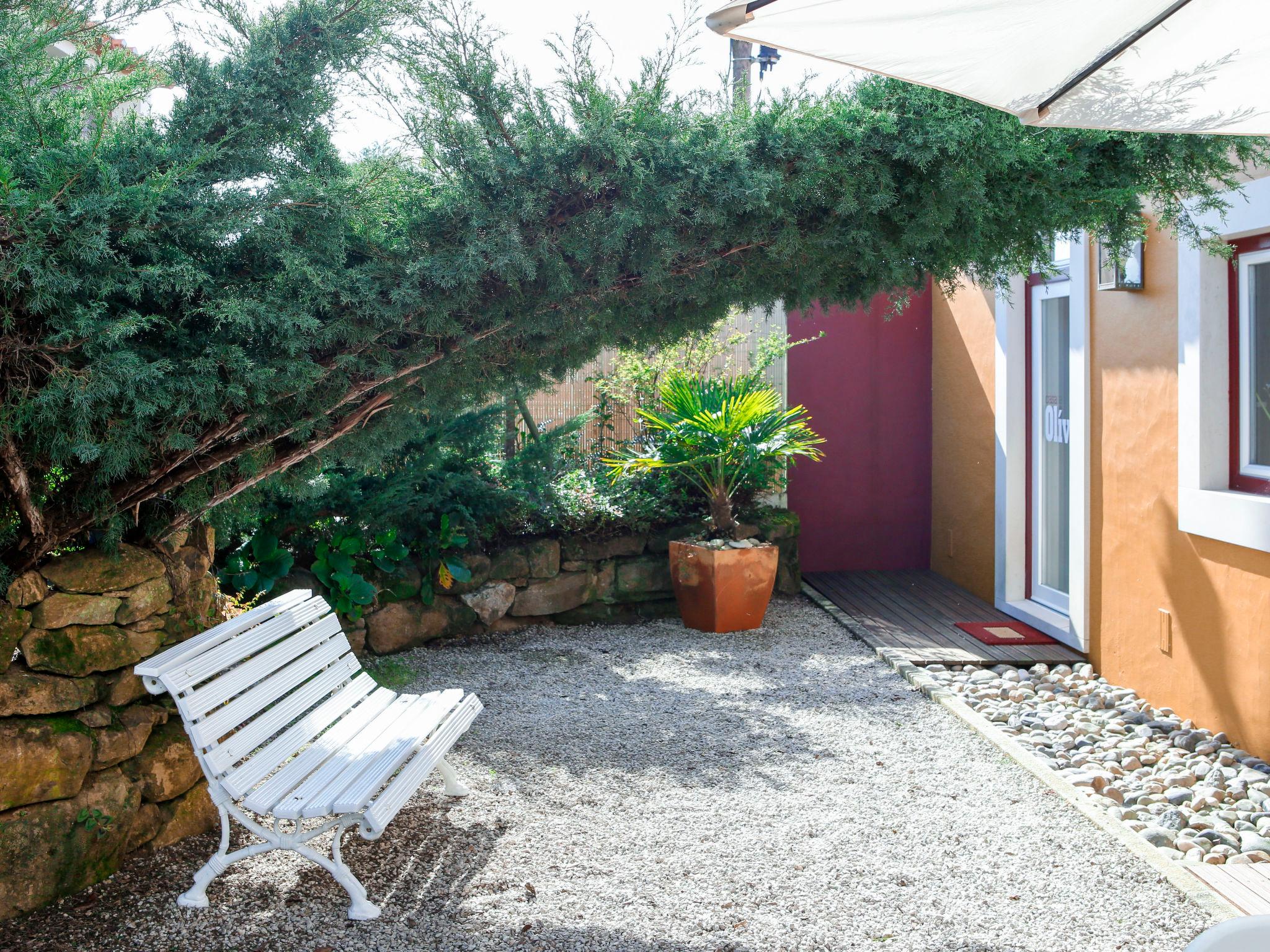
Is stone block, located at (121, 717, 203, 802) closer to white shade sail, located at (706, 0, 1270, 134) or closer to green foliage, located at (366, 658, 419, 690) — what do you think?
green foliage, located at (366, 658, 419, 690)

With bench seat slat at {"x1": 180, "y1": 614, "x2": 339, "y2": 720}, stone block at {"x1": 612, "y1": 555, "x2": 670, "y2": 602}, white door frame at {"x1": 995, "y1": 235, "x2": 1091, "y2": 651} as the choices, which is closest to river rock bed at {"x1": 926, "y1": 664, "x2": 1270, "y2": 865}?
white door frame at {"x1": 995, "y1": 235, "x2": 1091, "y2": 651}

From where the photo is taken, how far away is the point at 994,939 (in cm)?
277

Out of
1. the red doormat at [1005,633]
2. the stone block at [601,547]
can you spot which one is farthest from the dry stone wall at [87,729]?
the red doormat at [1005,633]

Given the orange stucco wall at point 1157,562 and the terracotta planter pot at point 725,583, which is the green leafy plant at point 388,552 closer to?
the terracotta planter pot at point 725,583

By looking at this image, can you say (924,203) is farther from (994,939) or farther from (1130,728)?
A: (1130,728)

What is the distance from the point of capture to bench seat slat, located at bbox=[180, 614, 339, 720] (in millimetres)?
2879

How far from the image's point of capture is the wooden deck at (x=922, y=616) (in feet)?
19.1

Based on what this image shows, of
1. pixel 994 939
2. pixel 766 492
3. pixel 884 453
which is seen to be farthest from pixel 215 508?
pixel 884 453

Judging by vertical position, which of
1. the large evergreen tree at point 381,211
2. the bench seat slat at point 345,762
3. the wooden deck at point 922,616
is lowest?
the wooden deck at point 922,616

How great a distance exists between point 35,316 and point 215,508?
3.65ft

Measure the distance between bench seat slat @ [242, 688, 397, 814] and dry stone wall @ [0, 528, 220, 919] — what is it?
1.43 ft

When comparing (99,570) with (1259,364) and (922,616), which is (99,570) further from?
(922,616)

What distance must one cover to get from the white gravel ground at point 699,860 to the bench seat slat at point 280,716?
438 mm

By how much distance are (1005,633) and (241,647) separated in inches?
188
